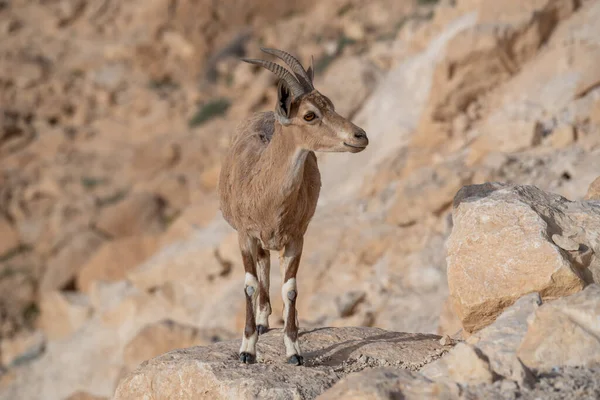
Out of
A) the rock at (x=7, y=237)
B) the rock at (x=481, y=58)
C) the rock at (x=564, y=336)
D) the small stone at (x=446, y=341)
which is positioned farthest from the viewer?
the rock at (x=7, y=237)

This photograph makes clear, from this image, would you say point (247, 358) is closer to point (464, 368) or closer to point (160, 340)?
point (464, 368)

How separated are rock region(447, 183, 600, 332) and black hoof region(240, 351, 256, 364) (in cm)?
150

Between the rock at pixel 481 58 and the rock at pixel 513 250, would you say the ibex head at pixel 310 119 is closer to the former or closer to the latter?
the rock at pixel 513 250

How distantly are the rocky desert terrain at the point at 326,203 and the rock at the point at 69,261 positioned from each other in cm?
4

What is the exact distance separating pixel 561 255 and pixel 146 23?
22.4 metres

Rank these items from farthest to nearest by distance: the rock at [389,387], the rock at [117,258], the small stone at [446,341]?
the rock at [117,258] → the small stone at [446,341] → the rock at [389,387]

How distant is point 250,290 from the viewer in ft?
19.5

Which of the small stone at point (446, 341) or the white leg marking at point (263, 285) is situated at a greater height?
the white leg marking at point (263, 285)

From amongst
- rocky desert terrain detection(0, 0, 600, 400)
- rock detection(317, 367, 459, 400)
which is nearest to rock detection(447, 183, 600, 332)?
rocky desert terrain detection(0, 0, 600, 400)

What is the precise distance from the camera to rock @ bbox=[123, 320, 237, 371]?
9.70 meters

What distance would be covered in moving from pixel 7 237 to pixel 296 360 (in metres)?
16.1

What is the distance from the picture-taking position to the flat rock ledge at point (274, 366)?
192 inches

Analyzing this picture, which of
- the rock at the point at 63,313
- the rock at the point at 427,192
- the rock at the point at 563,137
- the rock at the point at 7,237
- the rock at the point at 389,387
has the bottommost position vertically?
the rock at the point at 389,387

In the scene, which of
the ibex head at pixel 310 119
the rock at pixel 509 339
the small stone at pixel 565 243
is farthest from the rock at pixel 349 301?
the rock at pixel 509 339
